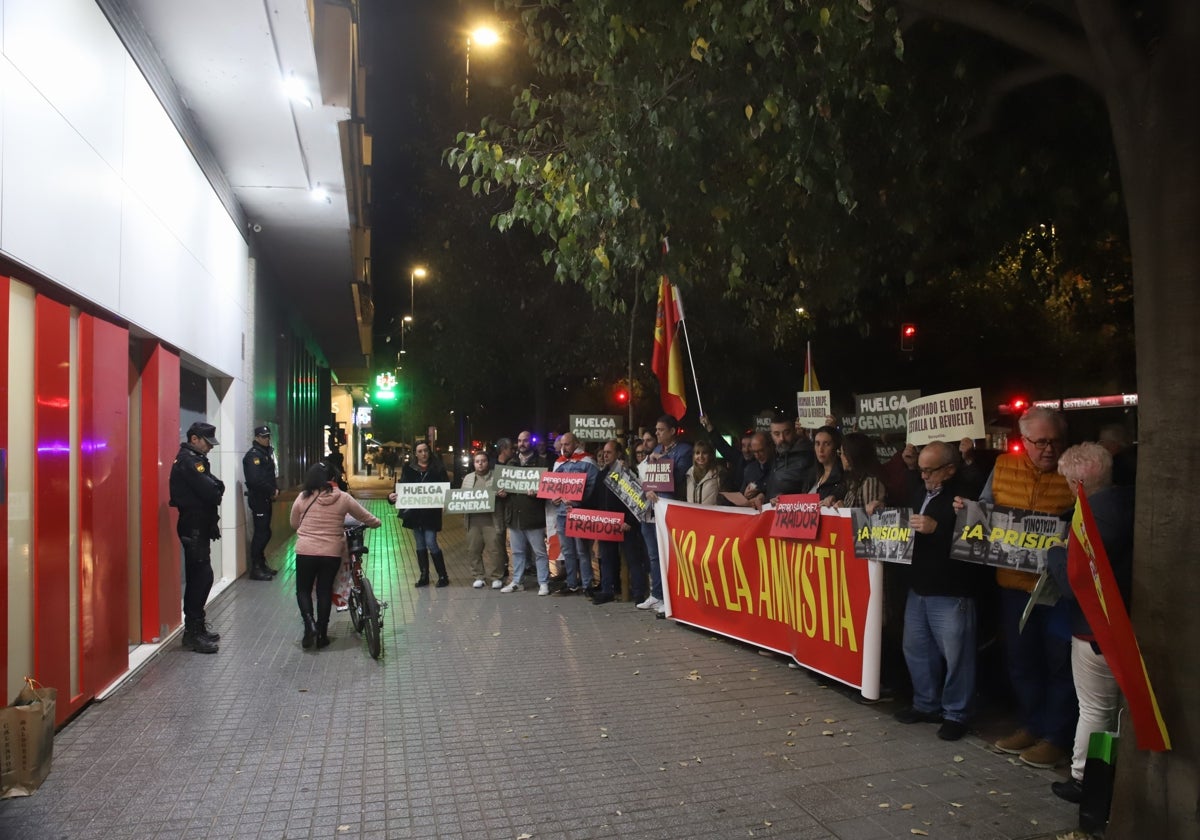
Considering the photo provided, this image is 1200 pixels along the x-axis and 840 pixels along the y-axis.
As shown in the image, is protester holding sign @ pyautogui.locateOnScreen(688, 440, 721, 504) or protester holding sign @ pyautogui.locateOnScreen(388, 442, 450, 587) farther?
protester holding sign @ pyautogui.locateOnScreen(388, 442, 450, 587)

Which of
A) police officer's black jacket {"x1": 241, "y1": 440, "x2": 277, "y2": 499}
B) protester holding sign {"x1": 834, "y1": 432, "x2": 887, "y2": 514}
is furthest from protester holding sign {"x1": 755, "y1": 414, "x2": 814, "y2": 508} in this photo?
police officer's black jacket {"x1": 241, "y1": 440, "x2": 277, "y2": 499}

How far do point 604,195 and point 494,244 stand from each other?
13.4 meters

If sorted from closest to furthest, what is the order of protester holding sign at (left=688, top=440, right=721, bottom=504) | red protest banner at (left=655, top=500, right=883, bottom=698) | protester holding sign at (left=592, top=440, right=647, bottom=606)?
1. red protest banner at (left=655, top=500, right=883, bottom=698)
2. protester holding sign at (left=688, top=440, right=721, bottom=504)
3. protester holding sign at (left=592, top=440, right=647, bottom=606)

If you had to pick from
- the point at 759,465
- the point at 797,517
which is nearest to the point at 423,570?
the point at 759,465

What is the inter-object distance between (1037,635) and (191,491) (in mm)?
7005

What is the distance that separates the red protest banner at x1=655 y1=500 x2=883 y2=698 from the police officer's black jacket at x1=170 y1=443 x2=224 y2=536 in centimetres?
444

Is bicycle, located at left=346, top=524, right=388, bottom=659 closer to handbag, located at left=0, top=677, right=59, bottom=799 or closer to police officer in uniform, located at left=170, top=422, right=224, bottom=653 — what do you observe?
→ police officer in uniform, located at left=170, top=422, right=224, bottom=653

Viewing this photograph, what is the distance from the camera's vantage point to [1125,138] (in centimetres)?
402

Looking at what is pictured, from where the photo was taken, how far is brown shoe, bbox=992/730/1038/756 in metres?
5.23

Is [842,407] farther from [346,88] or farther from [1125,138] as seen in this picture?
[1125,138]

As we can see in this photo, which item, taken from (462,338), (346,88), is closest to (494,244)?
(462,338)

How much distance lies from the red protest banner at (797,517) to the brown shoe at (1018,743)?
6.24 feet

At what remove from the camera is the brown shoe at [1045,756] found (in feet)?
16.4

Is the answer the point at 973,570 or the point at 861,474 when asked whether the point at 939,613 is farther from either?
the point at 861,474
